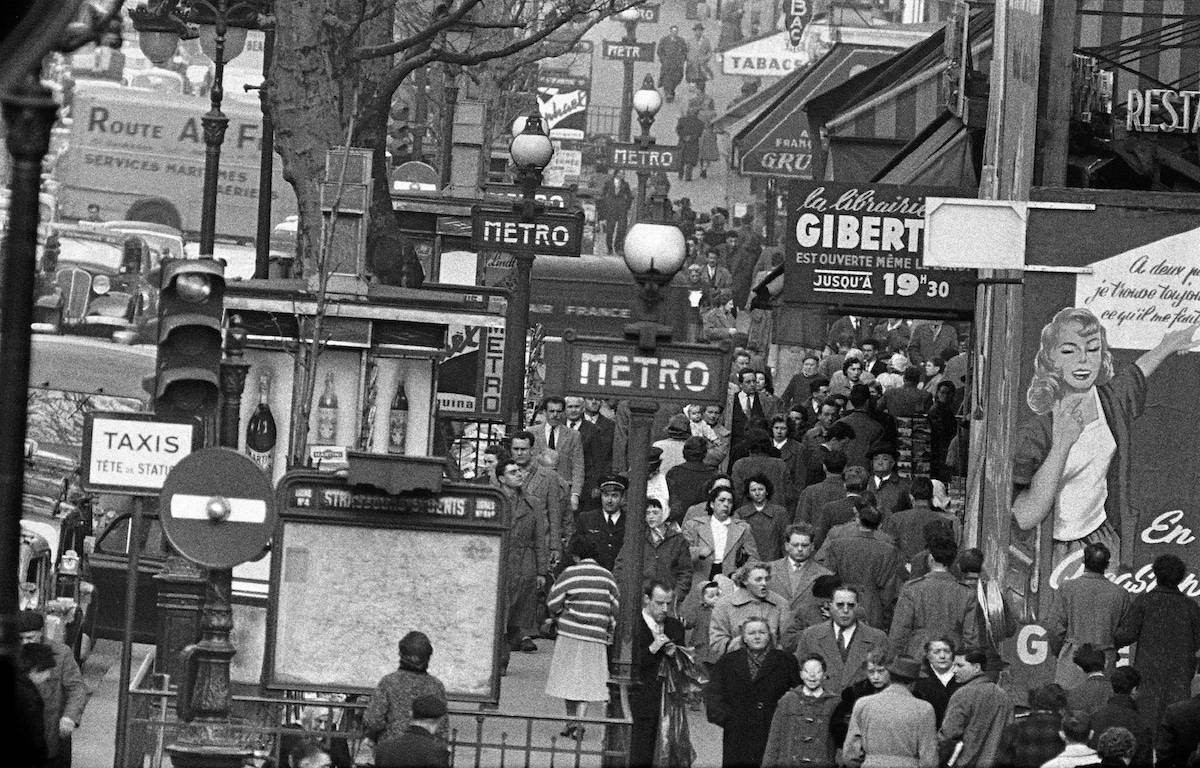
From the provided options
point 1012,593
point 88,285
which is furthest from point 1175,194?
point 88,285

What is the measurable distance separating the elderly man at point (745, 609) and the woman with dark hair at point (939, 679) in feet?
5.23

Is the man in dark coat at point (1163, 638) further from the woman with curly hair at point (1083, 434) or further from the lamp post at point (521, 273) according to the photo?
the lamp post at point (521, 273)

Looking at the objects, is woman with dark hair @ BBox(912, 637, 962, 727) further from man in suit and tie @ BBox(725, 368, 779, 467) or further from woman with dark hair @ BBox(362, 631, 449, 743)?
man in suit and tie @ BBox(725, 368, 779, 467)

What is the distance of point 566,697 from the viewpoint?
17.3m

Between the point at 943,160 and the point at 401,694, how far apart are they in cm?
1277

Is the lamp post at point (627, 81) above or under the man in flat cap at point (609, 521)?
above

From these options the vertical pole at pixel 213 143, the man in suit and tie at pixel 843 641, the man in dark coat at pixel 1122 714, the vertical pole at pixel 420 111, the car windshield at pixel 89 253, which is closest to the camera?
the man in dark coat at pixel 1122 714

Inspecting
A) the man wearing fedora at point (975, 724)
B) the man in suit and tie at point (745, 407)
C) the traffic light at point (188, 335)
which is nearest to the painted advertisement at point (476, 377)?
the man in suit and tie at point (745, 407)

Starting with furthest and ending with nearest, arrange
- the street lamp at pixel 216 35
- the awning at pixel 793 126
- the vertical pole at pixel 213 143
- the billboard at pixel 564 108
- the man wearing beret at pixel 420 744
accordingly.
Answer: the billboard at pixel 564 108, the awning at pixel 793 126, the street lamp at pixel 216 35, the vertical pole at pixel 213 143, the man wearing beret at pixel 420 744

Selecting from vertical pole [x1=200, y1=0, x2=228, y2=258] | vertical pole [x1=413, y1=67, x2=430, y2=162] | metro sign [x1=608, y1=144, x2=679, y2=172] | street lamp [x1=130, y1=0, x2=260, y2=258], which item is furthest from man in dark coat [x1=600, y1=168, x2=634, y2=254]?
vertical pole [x1=200, y1=0, x2=228, y2=258]

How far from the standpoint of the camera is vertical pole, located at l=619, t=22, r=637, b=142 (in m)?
72.4

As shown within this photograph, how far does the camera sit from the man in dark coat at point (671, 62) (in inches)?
2977

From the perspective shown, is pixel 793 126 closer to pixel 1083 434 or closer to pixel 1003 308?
pixel 1003 308

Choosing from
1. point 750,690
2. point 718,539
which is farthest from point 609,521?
point 750,690
